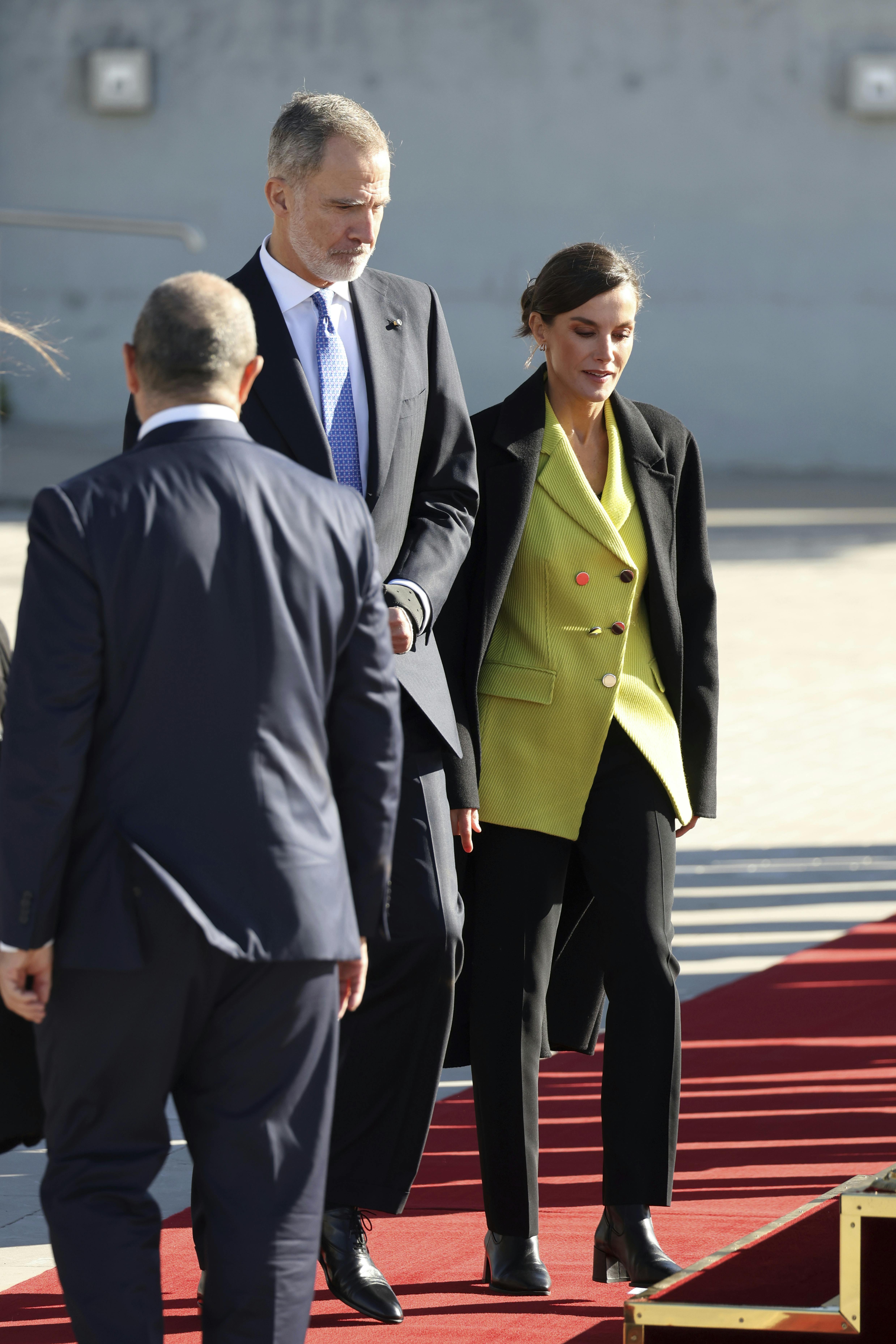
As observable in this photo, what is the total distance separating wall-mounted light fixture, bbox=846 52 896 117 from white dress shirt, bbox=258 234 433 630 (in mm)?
20193

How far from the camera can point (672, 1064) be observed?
3.29m

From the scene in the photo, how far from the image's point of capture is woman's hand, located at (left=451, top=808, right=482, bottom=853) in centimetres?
330

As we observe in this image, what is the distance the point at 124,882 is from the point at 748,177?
21.4m

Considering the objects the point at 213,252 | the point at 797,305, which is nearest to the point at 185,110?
the point at 213,252

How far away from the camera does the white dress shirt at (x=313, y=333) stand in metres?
3.18

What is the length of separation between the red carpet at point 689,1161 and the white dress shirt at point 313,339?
1.13m

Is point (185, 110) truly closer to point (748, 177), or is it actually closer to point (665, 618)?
point (748, 177)

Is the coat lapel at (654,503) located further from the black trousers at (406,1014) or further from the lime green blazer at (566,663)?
the black trousers at (406,1014)

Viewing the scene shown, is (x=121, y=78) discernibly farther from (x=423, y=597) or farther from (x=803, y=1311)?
(x=803, y=1311)

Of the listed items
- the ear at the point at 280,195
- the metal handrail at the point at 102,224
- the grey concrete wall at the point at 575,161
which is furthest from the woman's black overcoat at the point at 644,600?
the grey concrete wall at the point at 575,161

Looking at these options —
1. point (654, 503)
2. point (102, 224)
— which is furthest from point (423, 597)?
point (102, 224)

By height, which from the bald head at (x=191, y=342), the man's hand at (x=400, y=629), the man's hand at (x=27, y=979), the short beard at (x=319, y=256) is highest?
the short beard at (x=319, y=256)

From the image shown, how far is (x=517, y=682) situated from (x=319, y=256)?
0.83 meters

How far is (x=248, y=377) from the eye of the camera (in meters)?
2.45
